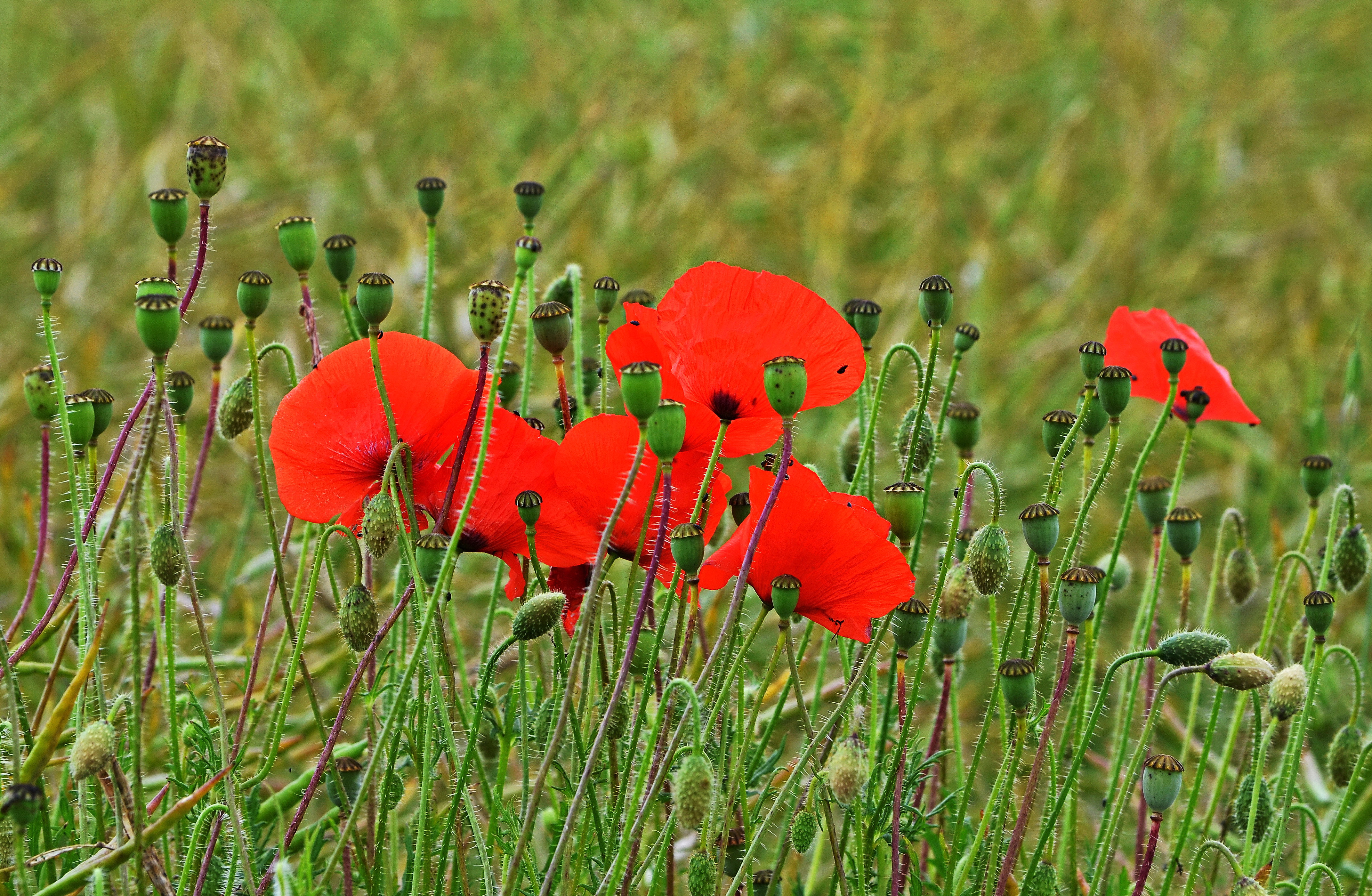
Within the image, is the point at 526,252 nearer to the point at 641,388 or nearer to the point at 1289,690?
the point at 641,388

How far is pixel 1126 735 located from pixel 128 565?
0.79m

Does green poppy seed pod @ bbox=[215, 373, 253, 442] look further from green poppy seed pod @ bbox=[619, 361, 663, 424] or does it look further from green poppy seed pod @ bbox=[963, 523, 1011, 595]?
green poppy seed pod @ bbox=[963, 523, 1011, 595]

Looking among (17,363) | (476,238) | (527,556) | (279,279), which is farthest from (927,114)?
(527,556)

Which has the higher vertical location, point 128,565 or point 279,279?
point 279,279

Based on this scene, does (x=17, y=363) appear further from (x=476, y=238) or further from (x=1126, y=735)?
(x=1126, y=735)

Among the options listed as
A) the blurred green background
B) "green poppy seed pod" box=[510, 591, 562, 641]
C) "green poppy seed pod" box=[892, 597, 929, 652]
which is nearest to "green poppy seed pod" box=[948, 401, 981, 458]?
"green poppy seed pod" box=[892, 597, 929, 652]

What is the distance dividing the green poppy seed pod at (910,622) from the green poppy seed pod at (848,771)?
13 centimetres

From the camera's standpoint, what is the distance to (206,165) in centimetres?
87

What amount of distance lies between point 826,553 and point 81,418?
0.50 meters

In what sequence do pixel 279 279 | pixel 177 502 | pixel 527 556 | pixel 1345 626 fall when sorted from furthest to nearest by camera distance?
pixel 279 279, pixel 1345 626, pixel 527 556, pixel 177 502

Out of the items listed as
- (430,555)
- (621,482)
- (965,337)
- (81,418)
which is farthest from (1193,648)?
(81,418)

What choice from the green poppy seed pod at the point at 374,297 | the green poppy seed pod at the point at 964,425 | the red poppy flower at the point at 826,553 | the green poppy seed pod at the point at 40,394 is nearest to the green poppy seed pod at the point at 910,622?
the red poppy flower at the point at 826,553

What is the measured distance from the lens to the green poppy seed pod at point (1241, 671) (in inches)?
34.4

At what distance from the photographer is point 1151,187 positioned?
372 cm
